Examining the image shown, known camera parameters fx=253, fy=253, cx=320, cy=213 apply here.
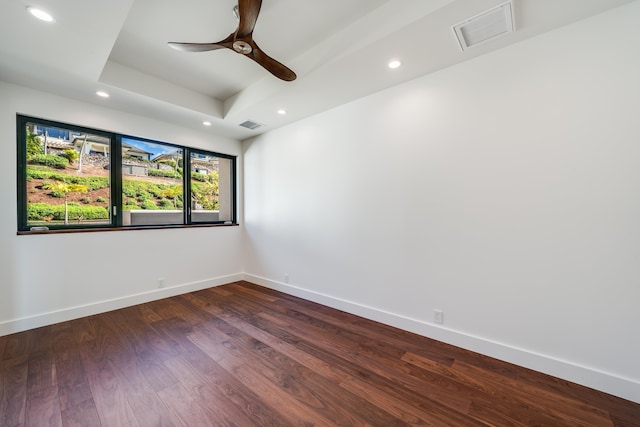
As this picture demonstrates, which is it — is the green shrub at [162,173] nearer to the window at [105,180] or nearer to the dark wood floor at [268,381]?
the window at [105,180]

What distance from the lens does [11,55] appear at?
218 centimetres

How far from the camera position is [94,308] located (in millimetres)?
3119

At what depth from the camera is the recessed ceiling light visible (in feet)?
5.61

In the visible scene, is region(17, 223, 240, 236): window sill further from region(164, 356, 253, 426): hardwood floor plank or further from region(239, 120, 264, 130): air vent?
region(164, 356, 253, 426): hardwood floor plank

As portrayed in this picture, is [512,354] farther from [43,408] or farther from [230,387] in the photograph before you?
[43,408]

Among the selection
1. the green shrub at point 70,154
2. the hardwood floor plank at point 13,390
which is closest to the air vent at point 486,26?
the hardwood floor plank at point 13,390

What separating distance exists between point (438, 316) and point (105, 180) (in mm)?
4366

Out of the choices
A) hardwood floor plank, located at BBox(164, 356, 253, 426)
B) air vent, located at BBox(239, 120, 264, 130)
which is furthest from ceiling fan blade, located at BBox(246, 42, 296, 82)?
hardwood floor plank, located at BBox(164, 356, 253, 426)

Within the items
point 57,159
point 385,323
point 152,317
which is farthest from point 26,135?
point 385,323

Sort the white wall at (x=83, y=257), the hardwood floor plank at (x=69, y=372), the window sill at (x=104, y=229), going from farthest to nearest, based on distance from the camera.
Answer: the window sill at (x=104, y=229) → the white wall at (x=83, y=257) → the hardwood floor plank at (x=69, y=372)

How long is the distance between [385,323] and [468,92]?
249 cm

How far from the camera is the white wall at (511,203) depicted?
1.74 metres

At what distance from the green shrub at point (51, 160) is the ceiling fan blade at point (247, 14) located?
285 centimetres

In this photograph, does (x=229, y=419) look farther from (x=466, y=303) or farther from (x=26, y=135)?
(x=26, y=135)
